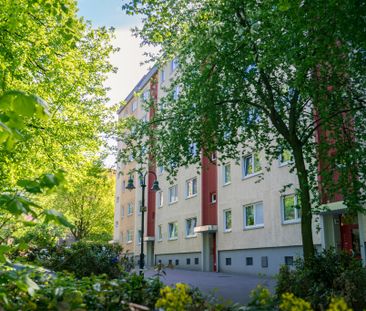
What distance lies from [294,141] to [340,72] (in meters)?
2.62

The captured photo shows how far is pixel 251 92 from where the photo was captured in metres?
15.7

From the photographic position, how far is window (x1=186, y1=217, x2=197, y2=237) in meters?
33.7

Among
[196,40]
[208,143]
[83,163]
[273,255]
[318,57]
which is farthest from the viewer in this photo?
[273,255]

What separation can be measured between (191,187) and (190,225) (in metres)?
2.97

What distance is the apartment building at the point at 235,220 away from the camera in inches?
800

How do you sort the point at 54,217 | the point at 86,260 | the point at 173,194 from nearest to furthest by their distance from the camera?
the point at 54,217, the point at 86,260, the point at 173,194

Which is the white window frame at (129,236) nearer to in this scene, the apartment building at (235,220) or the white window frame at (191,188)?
the apartment building at (235,220)

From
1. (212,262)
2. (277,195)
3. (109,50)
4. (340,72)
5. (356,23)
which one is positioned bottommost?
(212,262)

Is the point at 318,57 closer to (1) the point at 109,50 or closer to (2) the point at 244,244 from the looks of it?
(1) the point at 109,50

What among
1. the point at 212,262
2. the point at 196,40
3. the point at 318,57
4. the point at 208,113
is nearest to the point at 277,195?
the point at 212,262

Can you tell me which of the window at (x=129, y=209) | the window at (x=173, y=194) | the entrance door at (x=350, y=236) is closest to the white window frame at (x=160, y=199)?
the window at (x=173, y=194)

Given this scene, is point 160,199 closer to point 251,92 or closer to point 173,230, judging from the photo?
point 173,230

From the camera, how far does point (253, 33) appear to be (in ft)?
37.6

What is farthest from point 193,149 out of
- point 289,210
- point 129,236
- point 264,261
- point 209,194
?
point 129,236
